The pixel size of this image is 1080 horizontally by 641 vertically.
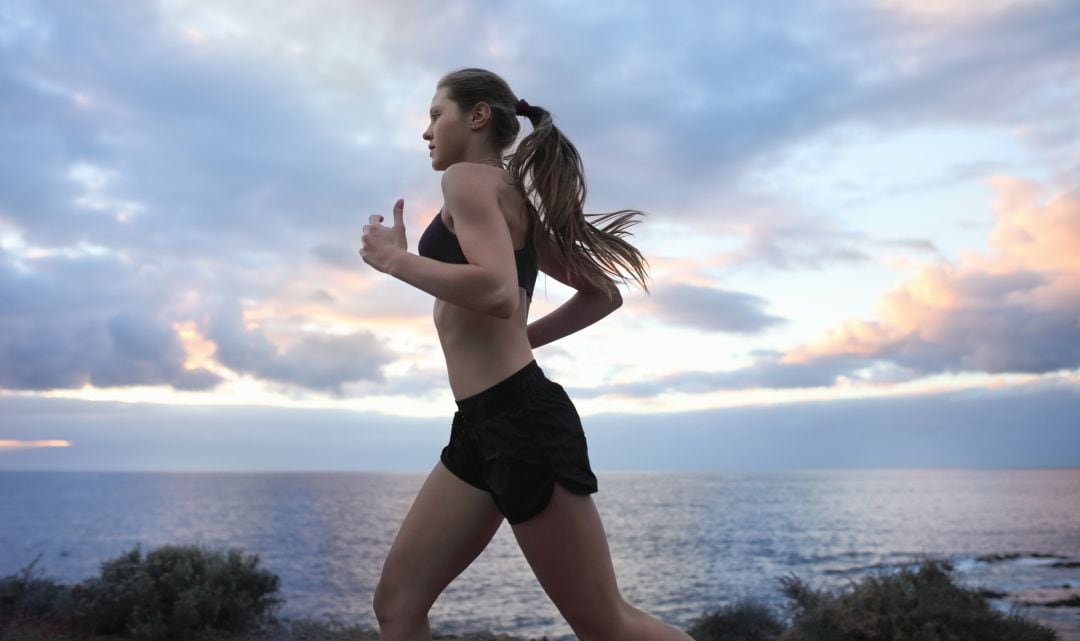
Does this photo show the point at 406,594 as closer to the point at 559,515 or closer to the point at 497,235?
the point at 559,515

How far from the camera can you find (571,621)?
2.47 m

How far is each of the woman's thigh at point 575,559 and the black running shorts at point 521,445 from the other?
37mm

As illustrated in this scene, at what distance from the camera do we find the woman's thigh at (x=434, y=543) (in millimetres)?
2479

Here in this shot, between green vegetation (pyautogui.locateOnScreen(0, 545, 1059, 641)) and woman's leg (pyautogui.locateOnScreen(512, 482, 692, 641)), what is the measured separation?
4.81 meters

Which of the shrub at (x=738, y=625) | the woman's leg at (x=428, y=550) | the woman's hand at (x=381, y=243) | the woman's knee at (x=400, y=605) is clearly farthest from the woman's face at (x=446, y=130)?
the shrub at (x=738, y=625)

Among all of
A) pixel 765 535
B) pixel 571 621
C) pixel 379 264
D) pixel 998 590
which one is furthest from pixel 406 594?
pixel 765 535

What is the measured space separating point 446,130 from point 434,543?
4.06 feet

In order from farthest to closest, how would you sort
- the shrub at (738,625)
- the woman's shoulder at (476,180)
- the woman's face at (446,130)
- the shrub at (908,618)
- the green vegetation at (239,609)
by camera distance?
1. the shrub at (738,625)
2. the green vegetation at (239,609)
3. the shrub at (908,618)
4. the woman's face at (446,130)
5. the woman's shoulder at (476,180)

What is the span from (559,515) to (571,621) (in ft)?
1.18

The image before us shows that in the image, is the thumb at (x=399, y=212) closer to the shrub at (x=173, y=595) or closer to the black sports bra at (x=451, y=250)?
the black sports bra at (x=451, y=250)

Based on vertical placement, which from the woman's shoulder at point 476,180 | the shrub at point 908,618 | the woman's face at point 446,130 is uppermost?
the woman's face at point 446,130

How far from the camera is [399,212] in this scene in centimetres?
258

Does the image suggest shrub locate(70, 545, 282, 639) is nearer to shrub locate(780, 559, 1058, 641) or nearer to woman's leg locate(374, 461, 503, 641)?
shrub locate(780, 559, 1058, 641)

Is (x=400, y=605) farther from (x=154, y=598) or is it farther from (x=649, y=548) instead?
(x=649, y=548)
